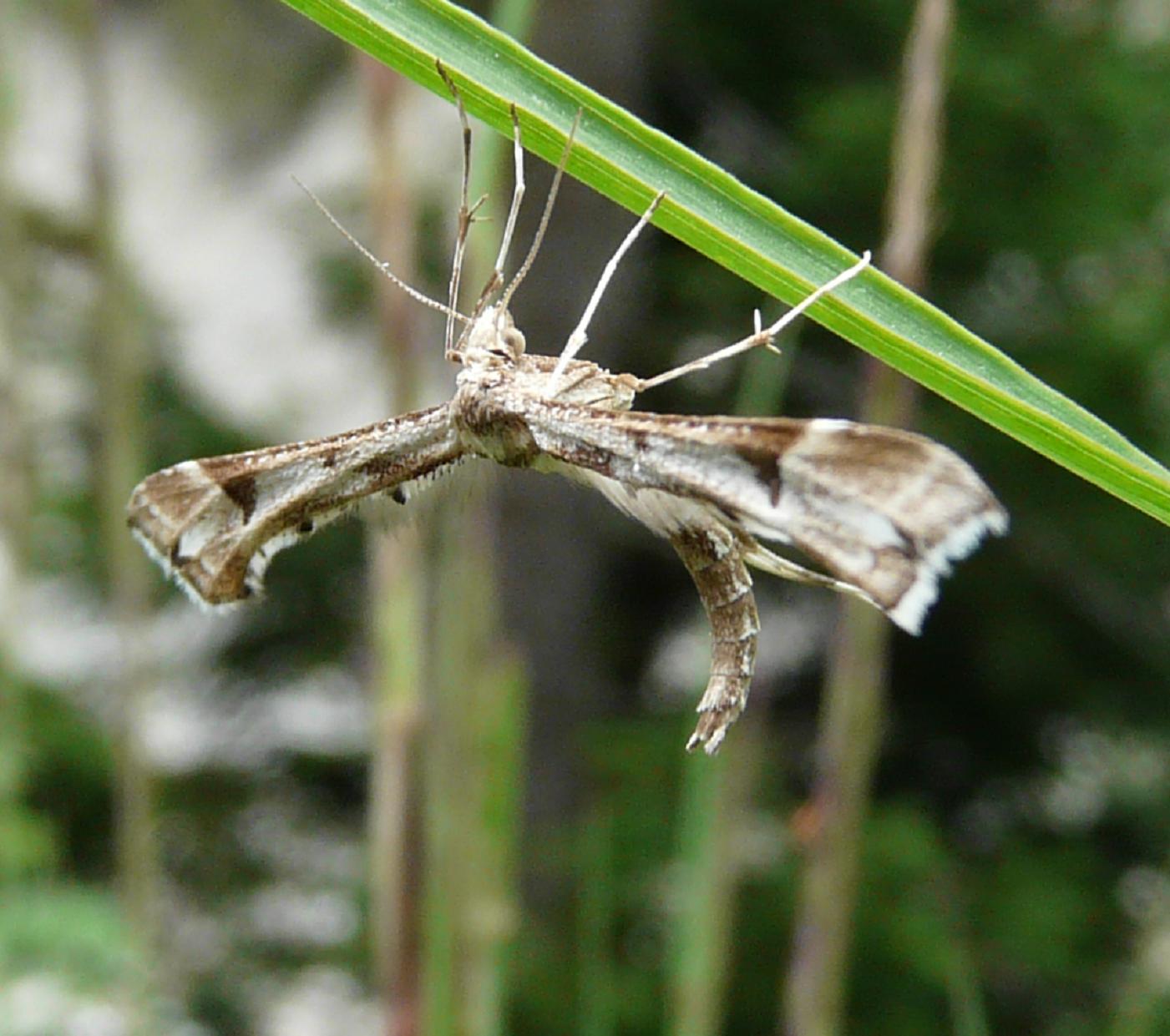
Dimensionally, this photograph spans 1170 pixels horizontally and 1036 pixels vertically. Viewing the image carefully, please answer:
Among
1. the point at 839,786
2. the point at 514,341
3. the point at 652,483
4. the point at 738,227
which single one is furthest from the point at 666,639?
the point at 738,227

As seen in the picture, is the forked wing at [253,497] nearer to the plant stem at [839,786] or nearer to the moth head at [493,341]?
the moth head at [493,341]

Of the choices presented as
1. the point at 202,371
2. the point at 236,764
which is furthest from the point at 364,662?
the point at 202,371

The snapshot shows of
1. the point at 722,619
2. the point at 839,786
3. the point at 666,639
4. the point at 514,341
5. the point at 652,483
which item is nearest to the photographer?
the point at 652,483

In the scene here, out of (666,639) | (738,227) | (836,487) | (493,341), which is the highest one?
(666,639)

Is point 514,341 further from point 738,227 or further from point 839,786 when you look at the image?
point 839,786

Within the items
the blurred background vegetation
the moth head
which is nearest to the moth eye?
the moth head

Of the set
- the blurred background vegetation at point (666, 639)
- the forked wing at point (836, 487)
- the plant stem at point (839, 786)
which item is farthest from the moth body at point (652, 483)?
the blurred background vegetation at point (666, 639)

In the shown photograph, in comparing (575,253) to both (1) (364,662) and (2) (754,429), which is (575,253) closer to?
(1) (364,662)
